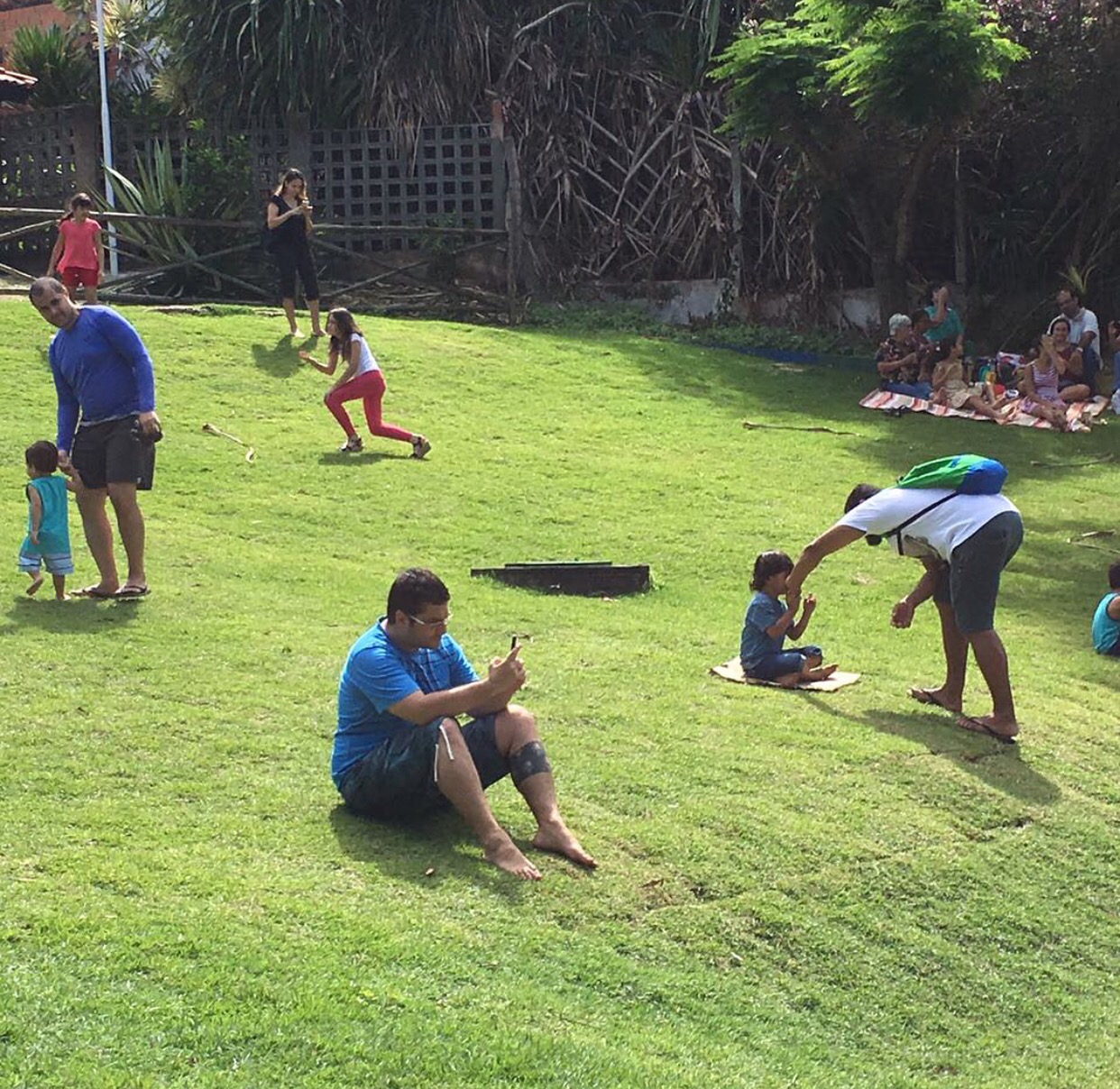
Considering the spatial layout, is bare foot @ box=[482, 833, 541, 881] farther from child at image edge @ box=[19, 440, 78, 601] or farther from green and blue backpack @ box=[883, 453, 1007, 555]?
child at image edge @ box=[19, 440, 78, 601]

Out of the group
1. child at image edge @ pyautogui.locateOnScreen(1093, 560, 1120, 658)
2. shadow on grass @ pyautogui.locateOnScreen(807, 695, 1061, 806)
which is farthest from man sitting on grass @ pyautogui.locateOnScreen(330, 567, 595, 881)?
child at image edge @ pyautogui.locateOnScreen(1093, 560, 1120, 658)

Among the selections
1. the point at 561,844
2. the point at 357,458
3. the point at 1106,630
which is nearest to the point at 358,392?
the point at 357,458

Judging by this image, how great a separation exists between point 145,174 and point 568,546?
12617 mm

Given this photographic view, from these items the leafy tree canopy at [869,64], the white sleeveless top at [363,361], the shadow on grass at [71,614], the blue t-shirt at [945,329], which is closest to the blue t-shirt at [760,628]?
the shadow on grass at [71,614]

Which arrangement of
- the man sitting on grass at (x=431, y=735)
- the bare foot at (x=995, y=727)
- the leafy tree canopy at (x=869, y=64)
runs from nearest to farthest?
1. the man sitting on grass at (x=431, y=735)
2. the bare foot at (x=995, y=727)
3. the leafy tree canopy at (x=869, y=64)

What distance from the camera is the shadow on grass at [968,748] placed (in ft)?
23.3

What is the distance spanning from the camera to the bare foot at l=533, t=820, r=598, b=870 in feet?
18.9

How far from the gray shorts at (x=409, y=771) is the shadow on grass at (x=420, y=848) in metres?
0.05

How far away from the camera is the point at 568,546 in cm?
1137

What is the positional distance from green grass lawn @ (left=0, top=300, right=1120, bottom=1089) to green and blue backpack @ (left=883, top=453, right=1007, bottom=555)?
107cm

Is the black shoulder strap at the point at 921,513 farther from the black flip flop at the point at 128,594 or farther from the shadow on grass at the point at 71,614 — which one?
the black flip flop at the point at 128,594

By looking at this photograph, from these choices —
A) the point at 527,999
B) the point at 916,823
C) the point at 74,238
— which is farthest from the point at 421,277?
the point at 527,999

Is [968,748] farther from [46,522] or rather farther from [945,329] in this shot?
[945,329]

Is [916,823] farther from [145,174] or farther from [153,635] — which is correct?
[145,174]
